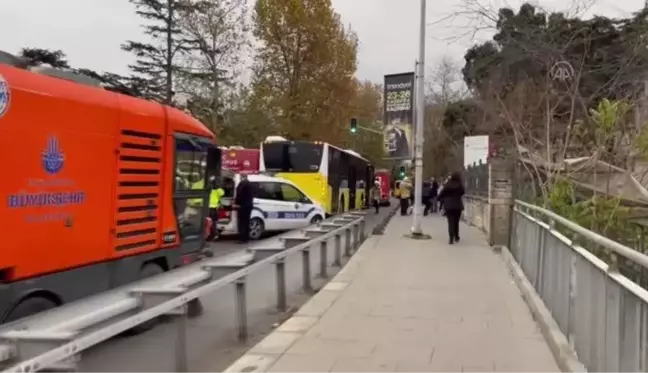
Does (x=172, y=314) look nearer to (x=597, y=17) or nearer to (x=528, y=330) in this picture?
(x=528, y=330)

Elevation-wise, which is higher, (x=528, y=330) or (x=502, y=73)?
(x=502, y=73)

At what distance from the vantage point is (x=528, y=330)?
8.09 meters

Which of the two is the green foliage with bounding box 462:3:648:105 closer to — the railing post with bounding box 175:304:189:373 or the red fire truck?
the railing post with bounding box 175:304:189:373

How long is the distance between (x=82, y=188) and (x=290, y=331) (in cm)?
261

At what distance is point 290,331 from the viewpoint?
7.89 m

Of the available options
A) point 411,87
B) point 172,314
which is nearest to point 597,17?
point 411,87

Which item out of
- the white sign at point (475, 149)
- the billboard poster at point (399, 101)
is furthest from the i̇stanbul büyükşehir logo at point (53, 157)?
the white sign at point (475, 149)

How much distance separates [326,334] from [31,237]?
3.08 m

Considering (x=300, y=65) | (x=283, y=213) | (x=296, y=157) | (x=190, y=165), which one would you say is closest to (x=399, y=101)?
(x=283, y=213)

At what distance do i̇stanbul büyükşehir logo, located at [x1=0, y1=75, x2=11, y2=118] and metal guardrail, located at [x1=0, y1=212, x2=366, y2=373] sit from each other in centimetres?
181

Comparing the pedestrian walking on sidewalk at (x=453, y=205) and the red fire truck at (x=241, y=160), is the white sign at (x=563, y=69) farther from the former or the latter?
the red fire truck at (x=241, y=160)

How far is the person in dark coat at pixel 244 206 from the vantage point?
19672mm

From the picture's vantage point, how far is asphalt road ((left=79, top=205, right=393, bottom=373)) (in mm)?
6445

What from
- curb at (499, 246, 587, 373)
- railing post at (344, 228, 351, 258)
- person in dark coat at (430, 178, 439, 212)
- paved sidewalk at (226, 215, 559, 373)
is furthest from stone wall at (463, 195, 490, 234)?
person in dark coat at (430, 178, 439, 212)
